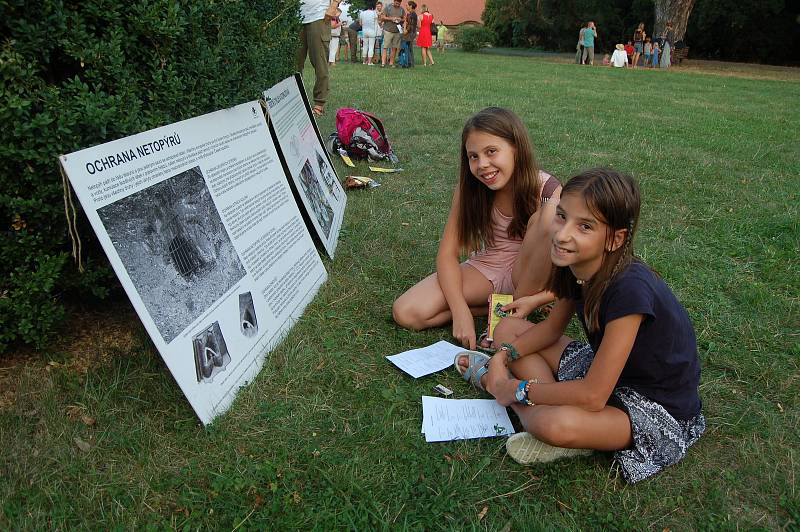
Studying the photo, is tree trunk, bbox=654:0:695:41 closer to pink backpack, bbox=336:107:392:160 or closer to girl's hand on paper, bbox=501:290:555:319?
pink backpack, bbox=336:107:392:160

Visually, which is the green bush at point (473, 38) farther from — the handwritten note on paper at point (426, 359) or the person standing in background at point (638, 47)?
the handwritten note on paper at point (426, 359)

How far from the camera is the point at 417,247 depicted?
175 inches

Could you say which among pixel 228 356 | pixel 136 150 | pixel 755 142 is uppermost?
pixel 136 150

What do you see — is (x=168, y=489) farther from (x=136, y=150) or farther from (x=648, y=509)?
(x=648, y=509)

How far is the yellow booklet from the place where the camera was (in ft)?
10.7

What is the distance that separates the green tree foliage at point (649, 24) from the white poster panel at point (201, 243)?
32041mm

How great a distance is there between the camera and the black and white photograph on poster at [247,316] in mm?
2787

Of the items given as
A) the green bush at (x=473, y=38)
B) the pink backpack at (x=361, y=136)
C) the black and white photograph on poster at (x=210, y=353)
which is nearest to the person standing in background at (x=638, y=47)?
the green bush at (x=473, y=38)

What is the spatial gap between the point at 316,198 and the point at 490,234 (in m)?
1.38

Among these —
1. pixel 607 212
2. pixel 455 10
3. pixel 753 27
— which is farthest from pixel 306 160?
pixel 455 10

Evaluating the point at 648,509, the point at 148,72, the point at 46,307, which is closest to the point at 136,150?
the point at 148,72

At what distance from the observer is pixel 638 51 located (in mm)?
25578

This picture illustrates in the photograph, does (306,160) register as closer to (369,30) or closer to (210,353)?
(210,353)

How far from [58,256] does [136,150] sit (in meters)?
0.55
